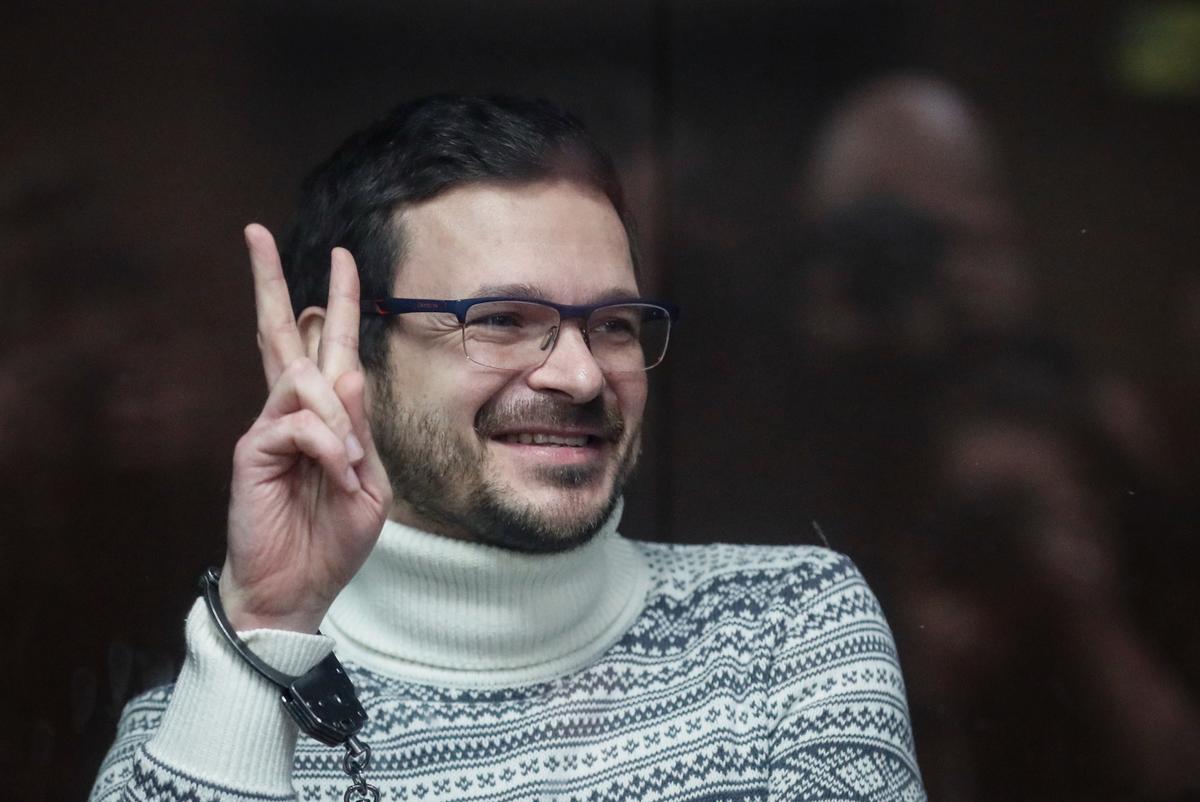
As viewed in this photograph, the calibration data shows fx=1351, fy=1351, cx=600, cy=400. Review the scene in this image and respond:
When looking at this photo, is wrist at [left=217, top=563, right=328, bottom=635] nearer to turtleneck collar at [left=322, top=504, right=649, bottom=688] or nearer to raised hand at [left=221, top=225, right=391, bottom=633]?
raised hand at [left=221, top=225, right=391, bottom=633]

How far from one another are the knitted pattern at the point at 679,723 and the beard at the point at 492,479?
0.47ft

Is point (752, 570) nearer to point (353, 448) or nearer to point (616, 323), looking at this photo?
point (616, 323)

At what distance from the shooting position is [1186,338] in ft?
5.20

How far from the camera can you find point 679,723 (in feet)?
4.09

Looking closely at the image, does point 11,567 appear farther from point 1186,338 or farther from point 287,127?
point 1186,338

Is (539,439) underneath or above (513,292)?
underneath

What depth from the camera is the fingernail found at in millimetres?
1005

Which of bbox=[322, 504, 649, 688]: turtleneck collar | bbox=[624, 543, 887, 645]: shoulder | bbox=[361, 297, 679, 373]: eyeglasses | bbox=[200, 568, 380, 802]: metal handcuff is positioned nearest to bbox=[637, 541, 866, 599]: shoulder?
bbox=[624, 543, 887, 645]: shoulder

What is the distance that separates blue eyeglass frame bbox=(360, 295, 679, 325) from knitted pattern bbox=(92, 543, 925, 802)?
319mm

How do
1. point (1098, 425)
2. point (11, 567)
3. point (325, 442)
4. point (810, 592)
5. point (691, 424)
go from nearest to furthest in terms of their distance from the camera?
point (325, 442)
point (810, 592)
point (11, 567)
point (1098, 425)
point (691, 424)

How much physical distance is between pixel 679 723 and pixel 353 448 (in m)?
0.44

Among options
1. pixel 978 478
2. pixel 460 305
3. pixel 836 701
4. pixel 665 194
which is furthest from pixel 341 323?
pixel 978 478

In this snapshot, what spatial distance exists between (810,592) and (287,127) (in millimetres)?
825

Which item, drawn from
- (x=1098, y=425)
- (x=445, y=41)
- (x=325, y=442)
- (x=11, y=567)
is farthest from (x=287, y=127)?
(x=1098, y=425)
